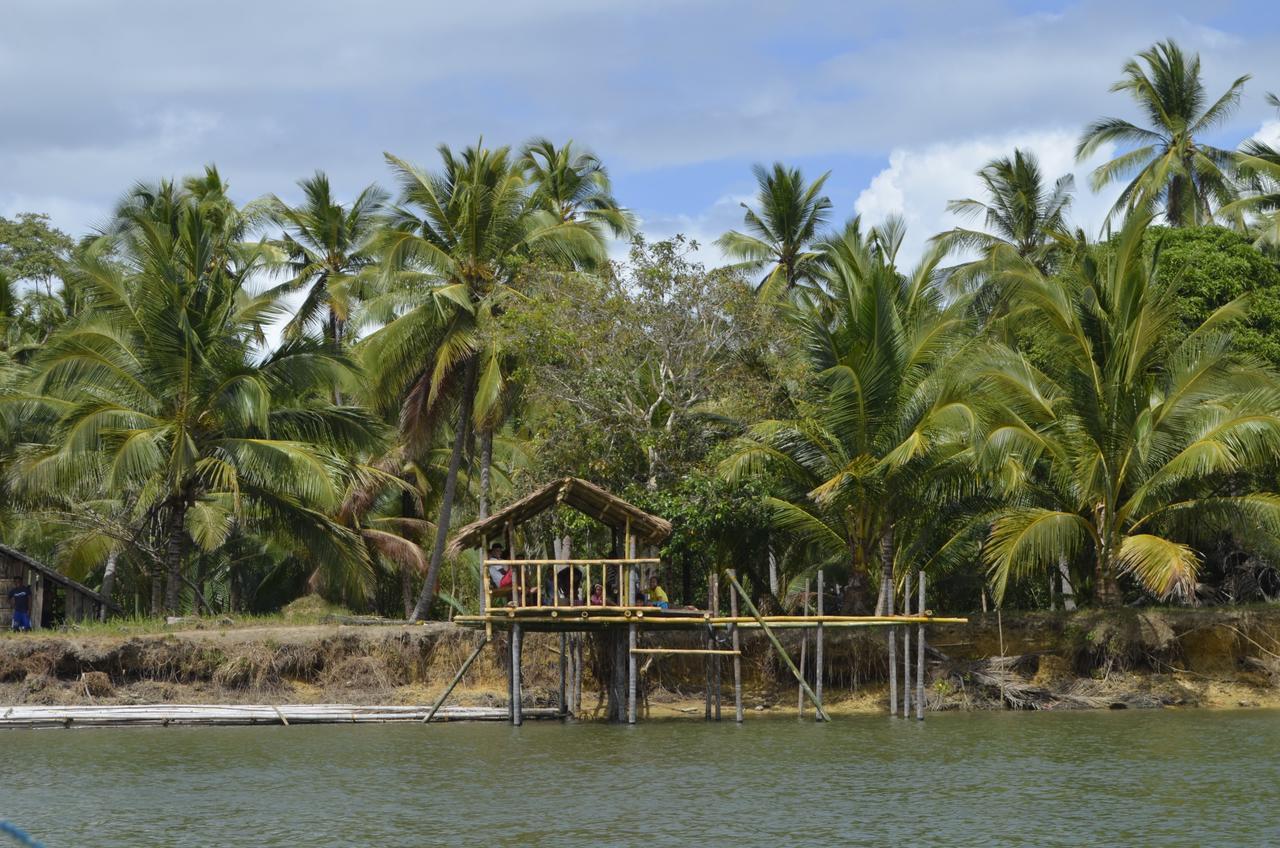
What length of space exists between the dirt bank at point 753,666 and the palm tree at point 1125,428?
3.96ft

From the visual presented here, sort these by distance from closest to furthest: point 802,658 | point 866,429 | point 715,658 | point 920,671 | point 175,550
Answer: point 920,671 < point 715,658 < point 802,658 < point 866,429 < point 175,550

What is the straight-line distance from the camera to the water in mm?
14406

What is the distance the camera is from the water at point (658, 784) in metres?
14.4

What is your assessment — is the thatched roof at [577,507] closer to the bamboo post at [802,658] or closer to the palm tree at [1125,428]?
the bamboo post at [802,658]

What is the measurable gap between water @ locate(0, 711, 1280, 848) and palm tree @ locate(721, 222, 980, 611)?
15.0 ft

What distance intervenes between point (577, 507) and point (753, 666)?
5608mm

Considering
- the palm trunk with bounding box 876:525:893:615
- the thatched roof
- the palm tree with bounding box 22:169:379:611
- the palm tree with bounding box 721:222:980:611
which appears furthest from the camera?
the palm tree with bounding box 22:169:379:611

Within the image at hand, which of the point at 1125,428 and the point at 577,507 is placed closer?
the point at 577,507

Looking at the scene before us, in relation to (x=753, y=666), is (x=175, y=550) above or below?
above

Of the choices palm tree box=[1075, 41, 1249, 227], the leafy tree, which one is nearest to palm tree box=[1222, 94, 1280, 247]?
palm tree box=[1075, 41, 1249, 227]

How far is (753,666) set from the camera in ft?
90.8

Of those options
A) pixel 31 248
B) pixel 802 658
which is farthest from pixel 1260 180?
pixel 31 248

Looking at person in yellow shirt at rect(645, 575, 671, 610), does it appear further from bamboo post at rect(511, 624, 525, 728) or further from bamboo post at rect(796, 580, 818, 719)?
bamboo post at rect(796, 580, 818, 719)

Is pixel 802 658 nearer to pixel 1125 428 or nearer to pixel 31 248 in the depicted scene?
pixel 1125 428
